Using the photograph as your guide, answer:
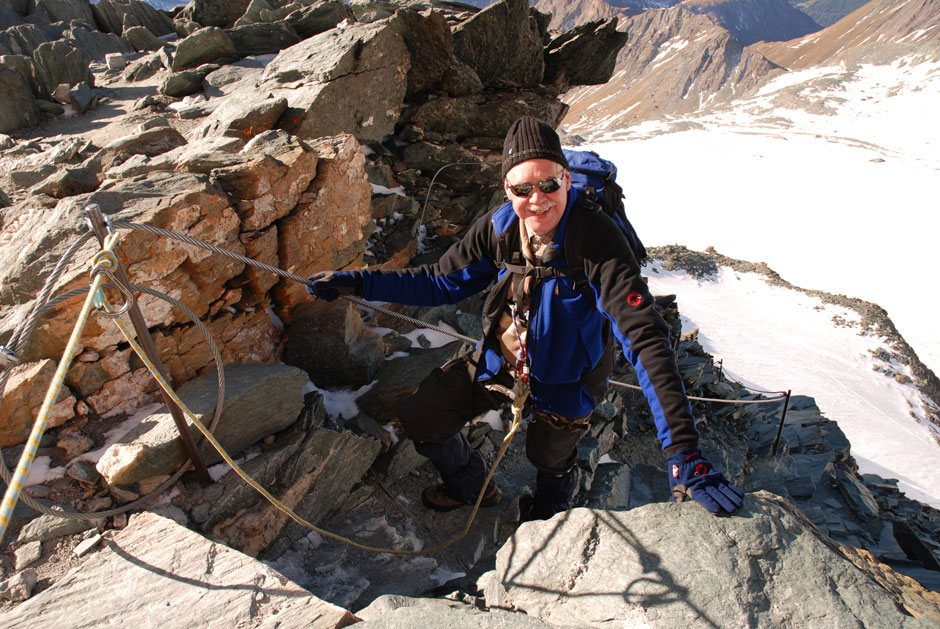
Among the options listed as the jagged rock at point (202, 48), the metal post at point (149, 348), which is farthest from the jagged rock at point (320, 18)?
the metal post at point (149, 348)

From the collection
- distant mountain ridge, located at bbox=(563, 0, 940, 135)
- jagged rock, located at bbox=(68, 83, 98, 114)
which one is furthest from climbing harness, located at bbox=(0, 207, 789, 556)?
distant mountain ridge, located at bbox=(563, 0, 940, 135)

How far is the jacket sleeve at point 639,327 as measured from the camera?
2.86 m

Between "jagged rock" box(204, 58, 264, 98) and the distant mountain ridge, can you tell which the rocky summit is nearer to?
"jagged rock" box(204, 58, 264, 98)

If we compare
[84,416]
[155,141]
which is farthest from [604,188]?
[155,141]

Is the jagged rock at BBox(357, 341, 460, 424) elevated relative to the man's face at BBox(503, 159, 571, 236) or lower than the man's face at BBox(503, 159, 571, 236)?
lower

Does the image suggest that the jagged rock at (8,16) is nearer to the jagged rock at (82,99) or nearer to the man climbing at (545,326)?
the jagged rock at (82,99)

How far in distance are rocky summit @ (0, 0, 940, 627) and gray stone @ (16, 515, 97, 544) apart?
0.04ft

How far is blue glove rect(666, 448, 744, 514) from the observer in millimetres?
2744

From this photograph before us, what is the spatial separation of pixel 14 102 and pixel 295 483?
Result: 11290mm

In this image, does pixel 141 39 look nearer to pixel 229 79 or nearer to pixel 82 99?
pixel 82 99

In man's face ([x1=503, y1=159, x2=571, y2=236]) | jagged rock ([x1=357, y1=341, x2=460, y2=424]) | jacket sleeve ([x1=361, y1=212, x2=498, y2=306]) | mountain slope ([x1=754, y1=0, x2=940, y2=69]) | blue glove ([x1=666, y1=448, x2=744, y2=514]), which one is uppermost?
mountain slope ([x1=754, y1=0, x2=940, y2=69])

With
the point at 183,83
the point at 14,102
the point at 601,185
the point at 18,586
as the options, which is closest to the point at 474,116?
the point at 183,83

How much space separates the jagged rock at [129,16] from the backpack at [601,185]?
19404mm

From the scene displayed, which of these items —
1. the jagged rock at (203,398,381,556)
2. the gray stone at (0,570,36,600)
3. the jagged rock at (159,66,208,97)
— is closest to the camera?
the gray stone at (0,570,36,600)
